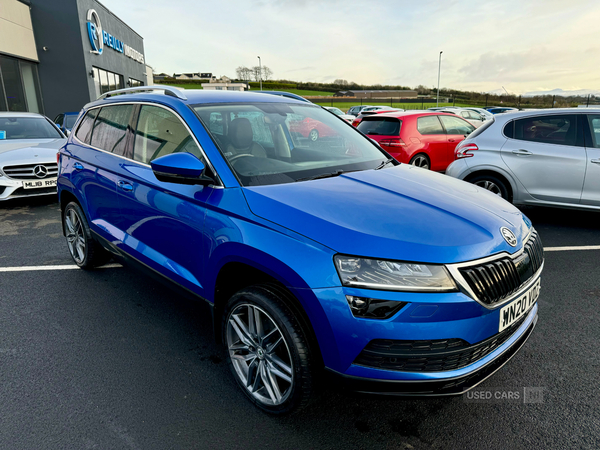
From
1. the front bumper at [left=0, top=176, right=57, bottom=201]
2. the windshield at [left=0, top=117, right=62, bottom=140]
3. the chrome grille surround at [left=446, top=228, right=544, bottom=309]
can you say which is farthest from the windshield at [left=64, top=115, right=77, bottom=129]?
the chrome grille surround at [left=446, top=228, right=544, bottom=309]

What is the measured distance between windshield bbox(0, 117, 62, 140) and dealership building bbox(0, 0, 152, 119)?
11.2 m

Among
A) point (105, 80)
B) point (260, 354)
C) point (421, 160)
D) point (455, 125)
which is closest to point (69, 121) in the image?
point (421, 160)

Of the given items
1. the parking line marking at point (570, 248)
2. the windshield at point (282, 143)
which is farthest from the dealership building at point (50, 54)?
the parking line marking at point (570, 248)

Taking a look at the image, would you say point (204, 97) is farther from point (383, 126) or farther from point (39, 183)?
point (383, 126)

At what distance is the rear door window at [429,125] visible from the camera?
945 centimetres

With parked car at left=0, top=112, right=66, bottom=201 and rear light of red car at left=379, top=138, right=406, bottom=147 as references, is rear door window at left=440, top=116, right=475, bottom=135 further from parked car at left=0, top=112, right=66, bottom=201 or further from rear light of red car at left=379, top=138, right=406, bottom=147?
parked car at left=0, top=112, right=66, bottom=201

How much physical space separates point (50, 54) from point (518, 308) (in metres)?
24.3

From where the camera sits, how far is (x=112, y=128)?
3736mm

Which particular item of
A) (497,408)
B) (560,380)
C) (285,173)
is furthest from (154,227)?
(560,380)

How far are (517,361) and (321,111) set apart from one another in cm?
254

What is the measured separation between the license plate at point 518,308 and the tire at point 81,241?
12.0ft

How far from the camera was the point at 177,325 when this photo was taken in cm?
341

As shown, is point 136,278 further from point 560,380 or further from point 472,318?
point 560,380

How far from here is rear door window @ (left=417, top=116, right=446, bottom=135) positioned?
9445mm
